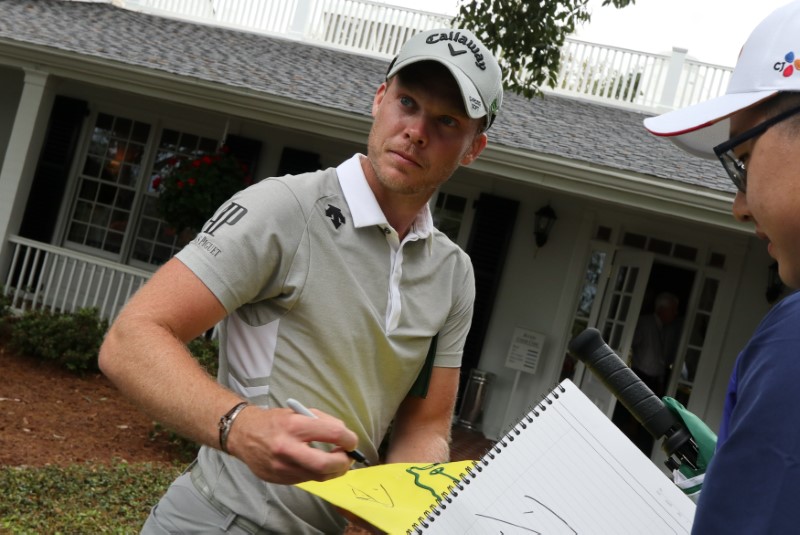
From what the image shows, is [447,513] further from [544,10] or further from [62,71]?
[62,71]

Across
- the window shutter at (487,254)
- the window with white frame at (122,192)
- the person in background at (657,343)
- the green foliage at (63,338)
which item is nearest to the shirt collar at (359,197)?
the green foliage at (63,338)

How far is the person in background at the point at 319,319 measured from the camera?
56.6 inches

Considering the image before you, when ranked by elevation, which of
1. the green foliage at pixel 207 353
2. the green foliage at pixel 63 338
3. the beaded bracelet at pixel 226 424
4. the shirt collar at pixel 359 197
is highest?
the shirt collar at pixel 359 197

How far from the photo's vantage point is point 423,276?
6.43ft

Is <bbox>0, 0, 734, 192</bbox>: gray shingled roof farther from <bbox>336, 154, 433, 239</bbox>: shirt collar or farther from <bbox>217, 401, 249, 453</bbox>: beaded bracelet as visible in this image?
<bbox>217, 401, 249, 453</bbox>: beaded bracelet

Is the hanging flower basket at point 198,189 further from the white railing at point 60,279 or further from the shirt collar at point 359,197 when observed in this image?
the shirt collar at point 359,197

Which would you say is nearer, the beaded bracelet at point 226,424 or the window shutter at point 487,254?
the beaded bracelet at point 226,424

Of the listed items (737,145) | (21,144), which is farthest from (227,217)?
(21,144)

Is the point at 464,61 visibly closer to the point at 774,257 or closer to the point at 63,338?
the point at 774,257

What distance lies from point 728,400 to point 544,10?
22.3 feet

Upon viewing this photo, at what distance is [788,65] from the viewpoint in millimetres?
1194

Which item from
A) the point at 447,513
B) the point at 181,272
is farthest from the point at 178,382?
the point at 447,513

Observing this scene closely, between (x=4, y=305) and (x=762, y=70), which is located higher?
(x=762, y=70)

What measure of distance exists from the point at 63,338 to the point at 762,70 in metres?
8.86
